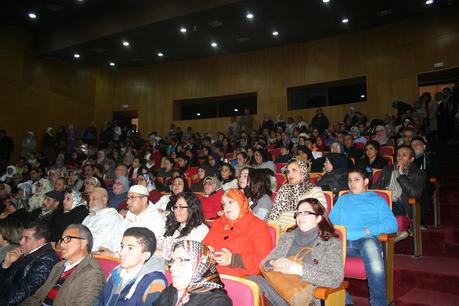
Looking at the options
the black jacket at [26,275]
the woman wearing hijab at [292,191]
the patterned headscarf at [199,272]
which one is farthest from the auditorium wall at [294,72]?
the patterned headscarf at [199,272]

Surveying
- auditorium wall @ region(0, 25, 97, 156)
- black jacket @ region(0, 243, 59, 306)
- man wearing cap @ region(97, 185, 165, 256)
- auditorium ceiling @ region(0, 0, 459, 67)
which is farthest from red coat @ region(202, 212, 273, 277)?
auditorium wall @ region(0, 25, 97, 156)

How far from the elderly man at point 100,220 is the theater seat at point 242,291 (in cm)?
191

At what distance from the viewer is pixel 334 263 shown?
2.12 metres

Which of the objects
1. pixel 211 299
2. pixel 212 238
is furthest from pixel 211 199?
pixel 211 299

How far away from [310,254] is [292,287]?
0.81 feet

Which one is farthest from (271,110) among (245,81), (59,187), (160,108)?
(59,187)

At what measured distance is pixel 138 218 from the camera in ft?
11.0

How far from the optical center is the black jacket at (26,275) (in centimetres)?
258

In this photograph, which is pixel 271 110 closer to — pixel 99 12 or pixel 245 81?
pixel 245 81

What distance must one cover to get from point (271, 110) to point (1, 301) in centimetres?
988

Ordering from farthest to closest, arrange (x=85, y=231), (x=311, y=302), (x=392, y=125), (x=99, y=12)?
(x=99, y=12) → (x=392, y=125) → (x=85, y=231) → (x=311, y=302)

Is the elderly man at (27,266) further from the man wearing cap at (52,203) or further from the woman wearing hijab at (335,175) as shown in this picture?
the woman wearing hijab at (335,175)

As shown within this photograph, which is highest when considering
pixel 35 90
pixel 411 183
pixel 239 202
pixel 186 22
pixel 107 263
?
pixel 186 22

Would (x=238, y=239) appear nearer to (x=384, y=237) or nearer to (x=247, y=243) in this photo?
(x=247, y=243)
